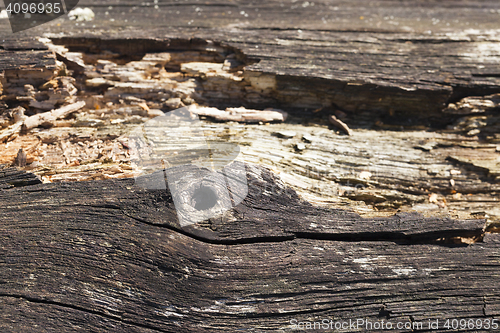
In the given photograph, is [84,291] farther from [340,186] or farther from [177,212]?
[340,186]

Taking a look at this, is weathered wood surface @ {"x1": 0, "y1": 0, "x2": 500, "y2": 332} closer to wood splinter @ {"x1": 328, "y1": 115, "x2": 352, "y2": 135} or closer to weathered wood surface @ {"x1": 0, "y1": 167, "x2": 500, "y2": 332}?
weathered wood surface @ {"x1": 0, "y1": 167, "x2": 500, "y2": 332}

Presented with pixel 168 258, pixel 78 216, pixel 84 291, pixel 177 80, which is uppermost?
pixel 177 80

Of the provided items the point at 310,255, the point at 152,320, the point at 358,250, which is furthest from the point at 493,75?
the point at 152,320

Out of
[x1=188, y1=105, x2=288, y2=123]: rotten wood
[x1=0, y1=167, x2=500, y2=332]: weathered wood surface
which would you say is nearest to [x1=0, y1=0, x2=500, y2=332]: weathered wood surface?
[x1=0, y1=167, x2=500, y2=332]: weathered wood surface

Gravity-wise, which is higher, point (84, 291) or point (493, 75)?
point (493, 75)

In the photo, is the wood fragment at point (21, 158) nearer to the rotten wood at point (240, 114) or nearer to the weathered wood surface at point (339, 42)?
the weathered wood surface at point (339, 42)

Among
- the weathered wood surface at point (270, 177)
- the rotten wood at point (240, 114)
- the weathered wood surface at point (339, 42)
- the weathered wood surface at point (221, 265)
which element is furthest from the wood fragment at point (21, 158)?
the rotten wood at point (240, 114)
